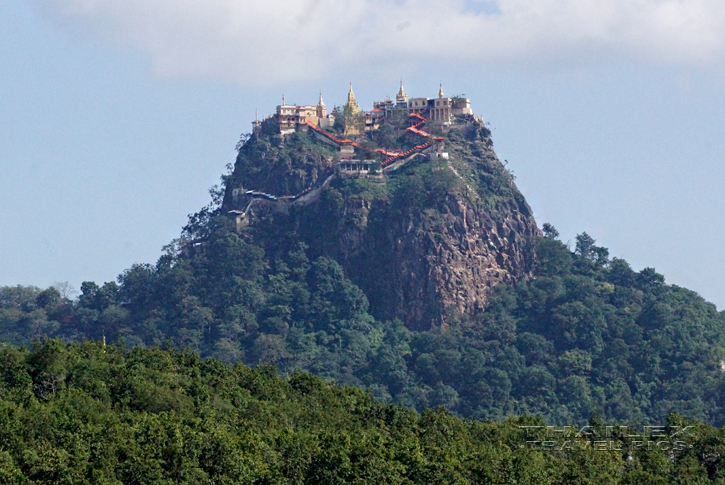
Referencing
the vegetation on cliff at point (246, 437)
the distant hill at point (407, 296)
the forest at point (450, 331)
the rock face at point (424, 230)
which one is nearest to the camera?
the vegetation on cliff at point (246, 437)

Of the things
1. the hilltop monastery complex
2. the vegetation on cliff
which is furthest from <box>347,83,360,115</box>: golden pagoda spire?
the vegetation on cliff

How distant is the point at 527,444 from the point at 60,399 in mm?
18466

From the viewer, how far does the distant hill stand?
129 m

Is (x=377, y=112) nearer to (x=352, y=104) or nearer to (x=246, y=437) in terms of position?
(x=352, y=104)

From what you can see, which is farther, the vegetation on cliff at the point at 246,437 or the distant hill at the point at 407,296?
the distant hill at the point at 407,296

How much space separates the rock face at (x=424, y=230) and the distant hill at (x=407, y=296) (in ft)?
0.44

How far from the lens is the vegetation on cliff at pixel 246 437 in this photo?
214ft

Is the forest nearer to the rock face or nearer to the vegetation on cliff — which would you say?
the rock face

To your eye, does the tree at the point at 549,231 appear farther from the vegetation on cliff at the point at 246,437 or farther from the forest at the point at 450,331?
the vegetation on cliff at the point at 246,437

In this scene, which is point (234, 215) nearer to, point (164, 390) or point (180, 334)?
point (180, 334)

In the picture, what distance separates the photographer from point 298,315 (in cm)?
13488

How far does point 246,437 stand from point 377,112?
74547 millimetres

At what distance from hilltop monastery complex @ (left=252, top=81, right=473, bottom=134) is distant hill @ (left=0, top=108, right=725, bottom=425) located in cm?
85

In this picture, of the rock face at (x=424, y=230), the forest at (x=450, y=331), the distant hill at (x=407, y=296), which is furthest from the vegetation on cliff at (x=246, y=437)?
the rock face at (x=424, y=230)
